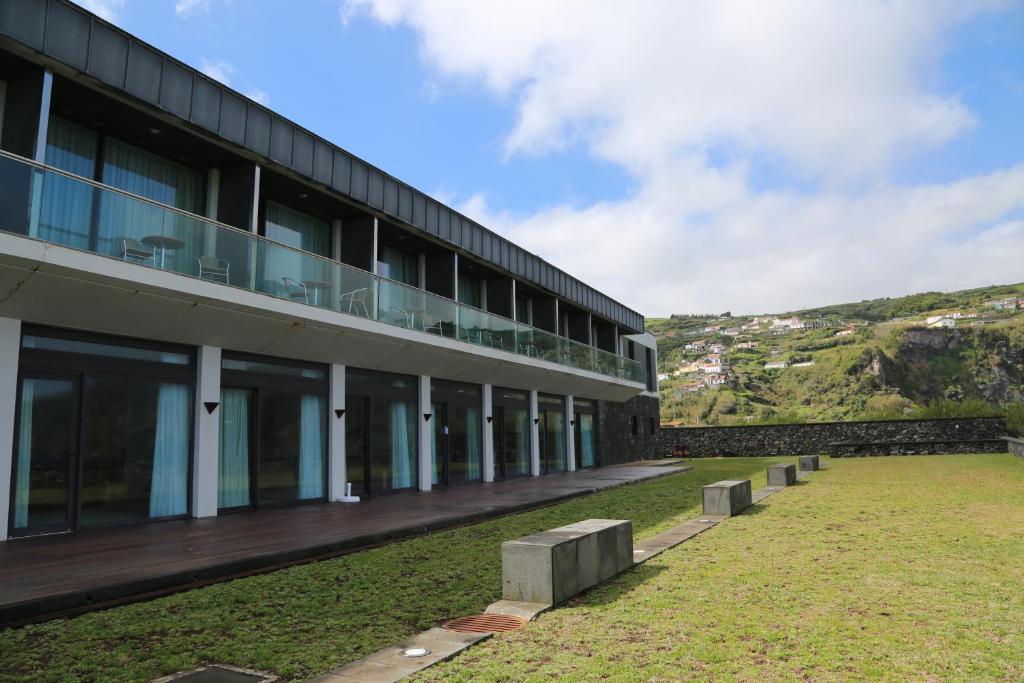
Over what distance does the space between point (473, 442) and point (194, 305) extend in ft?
36.4

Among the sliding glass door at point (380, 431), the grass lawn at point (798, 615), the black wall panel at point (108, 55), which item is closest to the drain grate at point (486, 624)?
the grass lawn at point (798, 615)

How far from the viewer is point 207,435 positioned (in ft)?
39.1

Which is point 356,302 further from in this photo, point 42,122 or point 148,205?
point 42,122

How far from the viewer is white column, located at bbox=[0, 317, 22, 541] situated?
9.07 meters

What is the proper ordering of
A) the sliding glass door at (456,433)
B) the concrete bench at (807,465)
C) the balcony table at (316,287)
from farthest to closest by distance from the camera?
the concrete bench at (807,465) < the sliding glass door at (456,433) < the balcony table at (316,287)

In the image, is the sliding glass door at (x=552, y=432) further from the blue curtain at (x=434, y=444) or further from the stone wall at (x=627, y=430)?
the blue curtain at (x=434, y=444)

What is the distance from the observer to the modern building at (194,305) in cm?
941

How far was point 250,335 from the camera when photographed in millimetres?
12406

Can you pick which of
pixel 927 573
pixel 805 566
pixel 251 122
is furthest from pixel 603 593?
pixel 251 122

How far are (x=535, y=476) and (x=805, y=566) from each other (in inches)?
651

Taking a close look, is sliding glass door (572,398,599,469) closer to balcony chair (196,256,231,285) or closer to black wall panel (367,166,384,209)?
black wall panel (367,166,384,209)

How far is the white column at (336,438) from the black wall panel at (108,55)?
6.85 meters

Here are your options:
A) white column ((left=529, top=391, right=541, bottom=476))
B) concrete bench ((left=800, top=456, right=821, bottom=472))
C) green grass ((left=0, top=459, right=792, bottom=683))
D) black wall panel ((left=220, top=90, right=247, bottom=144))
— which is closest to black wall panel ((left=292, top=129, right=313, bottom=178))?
black wall panel ((left=220, top=90, right=247, bottom=144))

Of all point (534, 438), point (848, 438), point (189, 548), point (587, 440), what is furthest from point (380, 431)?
point (848, 438)
